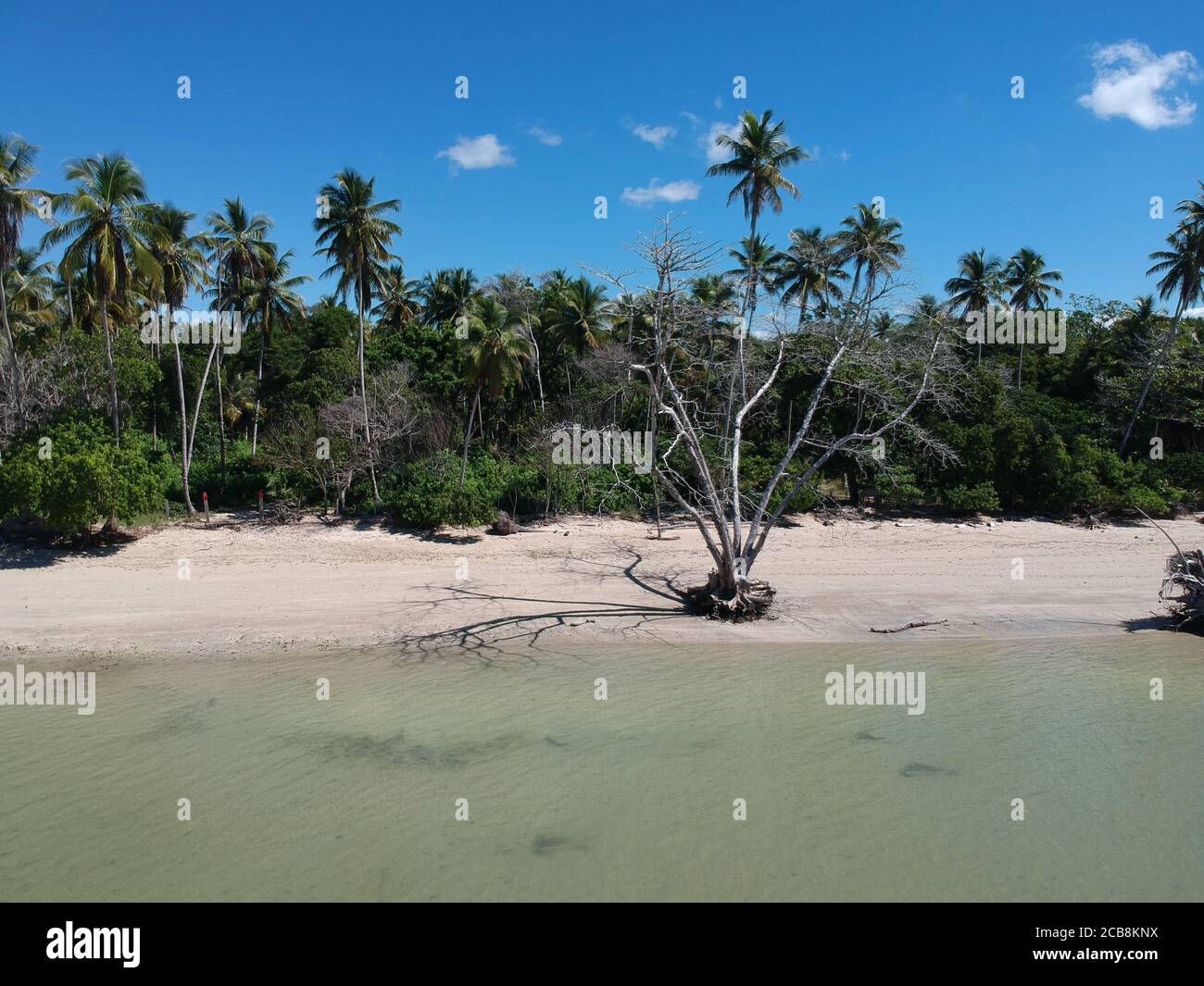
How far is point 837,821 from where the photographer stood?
346 inches

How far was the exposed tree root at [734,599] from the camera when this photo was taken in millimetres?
15375

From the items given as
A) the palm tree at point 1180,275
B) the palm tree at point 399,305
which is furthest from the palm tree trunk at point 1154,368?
the palm tree at point 399,305

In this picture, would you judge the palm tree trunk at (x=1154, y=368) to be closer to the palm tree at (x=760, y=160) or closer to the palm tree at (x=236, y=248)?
the palm tree at (x=760, y=160)

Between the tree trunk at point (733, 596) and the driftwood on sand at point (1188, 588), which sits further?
the tree trunk at point (733, 596)

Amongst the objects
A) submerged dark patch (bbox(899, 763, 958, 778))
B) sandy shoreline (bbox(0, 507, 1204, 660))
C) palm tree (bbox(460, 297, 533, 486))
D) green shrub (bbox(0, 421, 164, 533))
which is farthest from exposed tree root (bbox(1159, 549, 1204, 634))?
A: green shrub (bbox(0, 421, 164, 533))

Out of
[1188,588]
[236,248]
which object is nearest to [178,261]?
[236,248]

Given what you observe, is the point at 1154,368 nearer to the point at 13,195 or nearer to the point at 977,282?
the point at 977,282

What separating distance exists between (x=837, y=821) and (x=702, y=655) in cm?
523

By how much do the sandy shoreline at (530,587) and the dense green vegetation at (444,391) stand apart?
1662mm

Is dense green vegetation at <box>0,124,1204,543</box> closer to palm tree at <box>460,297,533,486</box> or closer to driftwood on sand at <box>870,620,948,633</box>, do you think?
palm tree at <box>460,297,533,486</box>

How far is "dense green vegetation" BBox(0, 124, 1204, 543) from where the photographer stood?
67.6 feet

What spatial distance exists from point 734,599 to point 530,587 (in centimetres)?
479

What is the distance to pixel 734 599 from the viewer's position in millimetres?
15367
